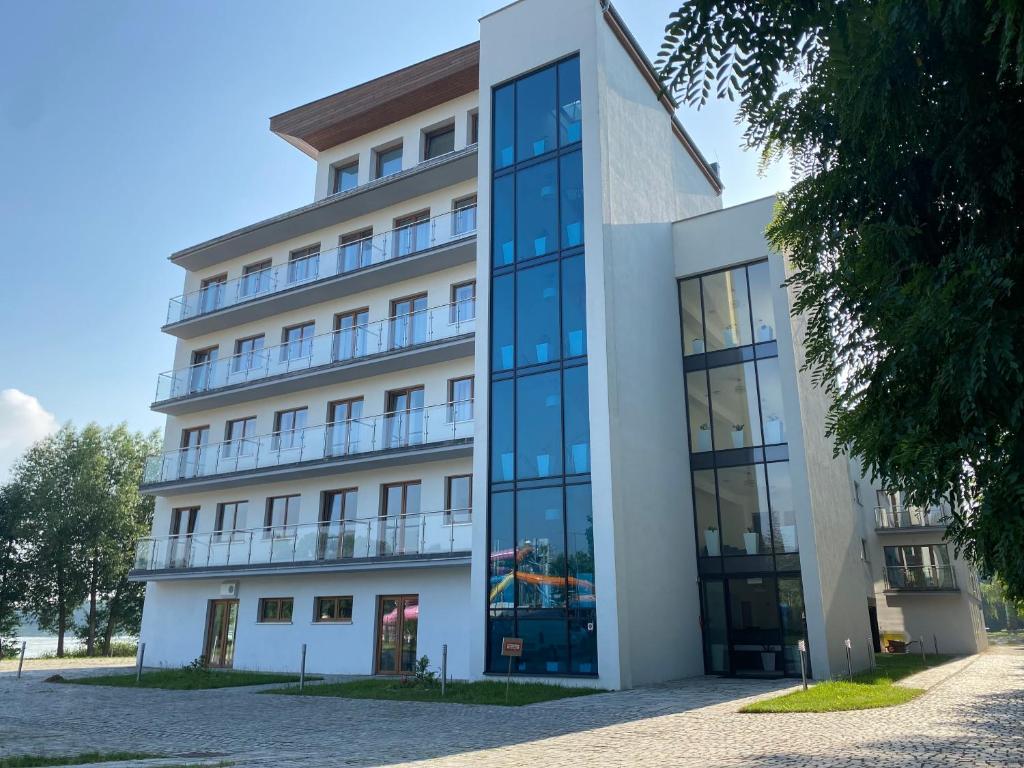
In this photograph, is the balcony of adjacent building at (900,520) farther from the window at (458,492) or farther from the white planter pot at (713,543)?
the window at (458,492)

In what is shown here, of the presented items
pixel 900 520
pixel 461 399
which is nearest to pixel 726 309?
pixel 461 399

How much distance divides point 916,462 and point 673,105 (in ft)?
9.56

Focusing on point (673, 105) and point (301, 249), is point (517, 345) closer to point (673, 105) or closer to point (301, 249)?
point (301, 249)

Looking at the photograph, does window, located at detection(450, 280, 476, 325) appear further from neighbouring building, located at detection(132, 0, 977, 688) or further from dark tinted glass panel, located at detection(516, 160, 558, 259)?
dark tinted glass panel, located at detection(516, 160, 558, 259)

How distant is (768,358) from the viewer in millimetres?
18703

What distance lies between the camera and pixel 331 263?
22750 mm

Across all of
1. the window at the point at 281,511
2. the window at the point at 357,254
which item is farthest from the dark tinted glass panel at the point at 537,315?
the window at the point at 281,511

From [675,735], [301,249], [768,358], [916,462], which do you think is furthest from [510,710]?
[301,249]

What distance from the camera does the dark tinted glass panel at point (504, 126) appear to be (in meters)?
19.2

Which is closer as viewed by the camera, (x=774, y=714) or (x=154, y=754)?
(x=154, y=754)

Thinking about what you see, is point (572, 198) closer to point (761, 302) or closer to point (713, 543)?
point (761, 302)

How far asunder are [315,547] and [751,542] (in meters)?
10.6

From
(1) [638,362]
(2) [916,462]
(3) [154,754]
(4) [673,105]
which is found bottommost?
(3) [154,754]

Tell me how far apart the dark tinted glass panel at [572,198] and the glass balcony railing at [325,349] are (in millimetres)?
3370
